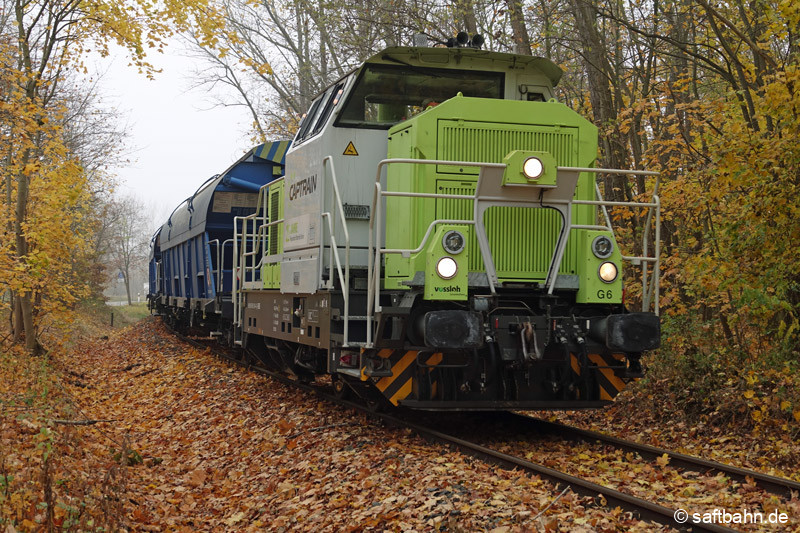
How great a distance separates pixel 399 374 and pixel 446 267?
1137mm

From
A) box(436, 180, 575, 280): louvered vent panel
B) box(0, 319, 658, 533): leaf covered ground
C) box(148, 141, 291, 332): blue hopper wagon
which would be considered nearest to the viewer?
box(0, 319, 658, 533): leaf covered ground

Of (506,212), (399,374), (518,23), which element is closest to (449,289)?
(399,374)

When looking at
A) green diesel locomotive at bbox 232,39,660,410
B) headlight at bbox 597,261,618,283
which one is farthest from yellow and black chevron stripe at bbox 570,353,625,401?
headlight at bbox 597,261,618,283

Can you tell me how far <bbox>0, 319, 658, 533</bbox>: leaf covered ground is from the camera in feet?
15.4

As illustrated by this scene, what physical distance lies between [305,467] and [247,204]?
9.05 m

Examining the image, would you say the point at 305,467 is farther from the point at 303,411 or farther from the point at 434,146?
the point at 434,146

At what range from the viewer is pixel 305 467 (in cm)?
637

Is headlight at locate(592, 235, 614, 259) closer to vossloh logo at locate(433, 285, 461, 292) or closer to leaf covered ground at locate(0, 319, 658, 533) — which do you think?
vossloh logo at locate(433, 285, 461, 292)

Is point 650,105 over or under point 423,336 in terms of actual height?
over

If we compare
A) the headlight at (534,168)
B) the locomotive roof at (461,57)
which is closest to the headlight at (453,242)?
the headlight at (534,168)

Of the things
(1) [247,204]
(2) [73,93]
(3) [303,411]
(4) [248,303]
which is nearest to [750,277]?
(3) [303,411]

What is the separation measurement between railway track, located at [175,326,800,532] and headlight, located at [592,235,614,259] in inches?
60.3

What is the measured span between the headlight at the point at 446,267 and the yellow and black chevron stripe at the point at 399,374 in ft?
2.60

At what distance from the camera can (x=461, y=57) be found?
765 centimetres
